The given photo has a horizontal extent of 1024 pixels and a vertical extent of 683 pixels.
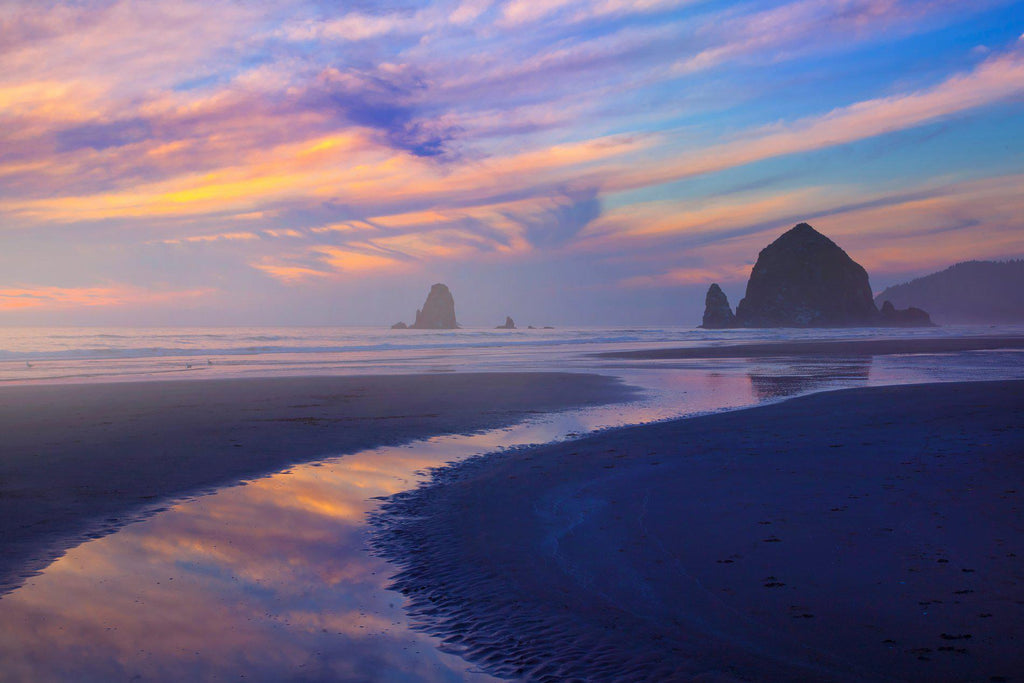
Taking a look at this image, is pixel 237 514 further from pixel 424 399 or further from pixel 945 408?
pixel 945 408

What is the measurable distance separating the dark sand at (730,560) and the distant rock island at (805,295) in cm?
17254

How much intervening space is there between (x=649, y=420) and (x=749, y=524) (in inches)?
344

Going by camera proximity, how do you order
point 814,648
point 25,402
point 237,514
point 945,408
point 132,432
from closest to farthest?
point 814,648
point 237,514
point 132,432
point 945,408
point 25,402

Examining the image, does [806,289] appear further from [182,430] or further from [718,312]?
[182,430]

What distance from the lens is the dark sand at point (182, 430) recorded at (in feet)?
28.0

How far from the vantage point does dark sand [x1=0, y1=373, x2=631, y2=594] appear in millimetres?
8531

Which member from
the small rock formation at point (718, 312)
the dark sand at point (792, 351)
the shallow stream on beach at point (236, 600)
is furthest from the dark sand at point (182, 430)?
the small rock formation at point (718, 312)

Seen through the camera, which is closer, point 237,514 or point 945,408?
point 237,514

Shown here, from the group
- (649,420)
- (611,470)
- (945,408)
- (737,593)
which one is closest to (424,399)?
(649,420)

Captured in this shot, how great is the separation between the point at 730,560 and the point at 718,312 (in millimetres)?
180059

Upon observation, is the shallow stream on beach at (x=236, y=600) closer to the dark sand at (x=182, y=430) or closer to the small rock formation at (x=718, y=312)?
the dark sand at (x=182, y=430)

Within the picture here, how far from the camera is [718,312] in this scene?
178 metres

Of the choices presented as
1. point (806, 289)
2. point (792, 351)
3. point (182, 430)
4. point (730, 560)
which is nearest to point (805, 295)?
point (806, 289)

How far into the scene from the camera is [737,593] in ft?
18.0
